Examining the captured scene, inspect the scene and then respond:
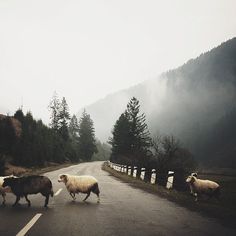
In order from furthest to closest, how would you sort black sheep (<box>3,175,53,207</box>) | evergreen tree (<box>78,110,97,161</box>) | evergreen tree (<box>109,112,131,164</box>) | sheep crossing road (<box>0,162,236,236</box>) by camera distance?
evergreen tree (<box>78,110,97,161</box>)
evergreen tree (<box>109,112,131,164</box>)
black sheep (<box>3,175,53,207</box>)
sheep crossing road (<box>0,162,236,236</box>)

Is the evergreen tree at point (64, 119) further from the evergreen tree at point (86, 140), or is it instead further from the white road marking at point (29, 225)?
the white road marking at point (29, 225)

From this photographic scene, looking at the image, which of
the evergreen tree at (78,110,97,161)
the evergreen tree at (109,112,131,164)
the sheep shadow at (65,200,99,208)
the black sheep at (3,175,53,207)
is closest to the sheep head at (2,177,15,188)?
the black sheep at (3,175,53,207)

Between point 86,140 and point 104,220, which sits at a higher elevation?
point 86,140

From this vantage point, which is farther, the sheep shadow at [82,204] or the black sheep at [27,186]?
the sheep shadow at [82,204]

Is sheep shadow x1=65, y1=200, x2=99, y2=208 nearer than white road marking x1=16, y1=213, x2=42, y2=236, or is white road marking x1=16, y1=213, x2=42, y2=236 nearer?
white road marking x1=16, y1=213, x2=42, y2=236

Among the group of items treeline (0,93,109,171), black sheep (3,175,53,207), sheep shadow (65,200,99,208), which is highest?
treeline (0,93,109,171)

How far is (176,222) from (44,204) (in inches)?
194

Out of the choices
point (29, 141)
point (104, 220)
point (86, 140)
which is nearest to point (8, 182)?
point (104, 220)

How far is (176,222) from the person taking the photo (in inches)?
359

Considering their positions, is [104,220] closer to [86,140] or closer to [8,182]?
[8,182]

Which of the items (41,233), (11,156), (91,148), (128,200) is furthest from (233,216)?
(91,148)

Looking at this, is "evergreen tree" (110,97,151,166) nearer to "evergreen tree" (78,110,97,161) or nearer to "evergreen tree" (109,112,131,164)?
"evergreen tree" (109,112,131,164)

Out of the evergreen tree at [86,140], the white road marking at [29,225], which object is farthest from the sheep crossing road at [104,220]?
the evergreen tree at [86,140]

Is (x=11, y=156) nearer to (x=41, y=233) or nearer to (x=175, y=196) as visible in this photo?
(x=175, y=196)
